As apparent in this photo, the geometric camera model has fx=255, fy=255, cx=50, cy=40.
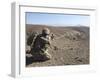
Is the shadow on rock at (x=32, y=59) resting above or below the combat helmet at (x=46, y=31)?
below

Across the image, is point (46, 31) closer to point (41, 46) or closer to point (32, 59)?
point (41, 46)

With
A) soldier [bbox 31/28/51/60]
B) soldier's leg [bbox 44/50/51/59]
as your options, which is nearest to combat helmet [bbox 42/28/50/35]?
soldier [bbox 31/28/51/60]

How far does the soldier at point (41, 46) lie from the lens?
1.63 metres

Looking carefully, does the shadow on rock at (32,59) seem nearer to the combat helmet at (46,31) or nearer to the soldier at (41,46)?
the soldier at (41,46)

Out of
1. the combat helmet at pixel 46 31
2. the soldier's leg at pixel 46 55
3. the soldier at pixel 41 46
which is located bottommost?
the soldier's leg at pixel 46 55

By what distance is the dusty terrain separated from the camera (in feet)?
5.38

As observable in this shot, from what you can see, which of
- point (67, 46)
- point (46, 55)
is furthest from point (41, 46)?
point (67, 46)

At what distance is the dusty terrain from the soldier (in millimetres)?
28

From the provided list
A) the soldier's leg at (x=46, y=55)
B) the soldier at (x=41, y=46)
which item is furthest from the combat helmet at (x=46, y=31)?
the soldier's leg at (x=46, y=55)

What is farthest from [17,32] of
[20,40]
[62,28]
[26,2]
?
[62,28]

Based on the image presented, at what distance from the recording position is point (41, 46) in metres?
1.65

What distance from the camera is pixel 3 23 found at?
1563 mm

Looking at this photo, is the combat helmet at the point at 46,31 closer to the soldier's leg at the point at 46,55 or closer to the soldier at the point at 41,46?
the soldier at the point at 41,46

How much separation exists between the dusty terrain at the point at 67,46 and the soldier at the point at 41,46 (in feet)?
0.09
